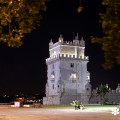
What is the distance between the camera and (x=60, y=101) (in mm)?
101812

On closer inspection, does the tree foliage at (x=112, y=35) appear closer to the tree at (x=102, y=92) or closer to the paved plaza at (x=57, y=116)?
the paved plaza at (x=57, y=116)

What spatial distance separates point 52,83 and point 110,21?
95819mm

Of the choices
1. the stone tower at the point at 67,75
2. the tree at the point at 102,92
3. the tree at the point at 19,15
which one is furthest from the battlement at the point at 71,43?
the tree at the point at 19,15

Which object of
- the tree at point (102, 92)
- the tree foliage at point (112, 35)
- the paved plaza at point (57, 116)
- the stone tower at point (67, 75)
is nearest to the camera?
the tree foliage at point (112, 35)

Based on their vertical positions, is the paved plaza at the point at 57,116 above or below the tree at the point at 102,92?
below

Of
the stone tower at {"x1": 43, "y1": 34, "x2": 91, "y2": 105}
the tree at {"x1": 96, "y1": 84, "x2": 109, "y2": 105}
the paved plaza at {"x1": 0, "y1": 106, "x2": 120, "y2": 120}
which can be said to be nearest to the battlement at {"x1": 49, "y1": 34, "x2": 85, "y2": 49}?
the stone tower at {"x1": 43, "y1": 34, "x2": 91, "y2": 105}

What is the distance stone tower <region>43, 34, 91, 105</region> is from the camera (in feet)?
337

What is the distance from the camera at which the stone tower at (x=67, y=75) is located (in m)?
103

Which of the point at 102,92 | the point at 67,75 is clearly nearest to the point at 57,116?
the point at 102,92

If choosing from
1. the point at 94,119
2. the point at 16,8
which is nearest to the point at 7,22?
the point at 16,8

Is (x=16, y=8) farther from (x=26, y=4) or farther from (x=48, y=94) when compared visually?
(x=48, y=94)

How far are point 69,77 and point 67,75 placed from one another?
709mm

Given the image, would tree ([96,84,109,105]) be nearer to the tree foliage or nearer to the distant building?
the distant building

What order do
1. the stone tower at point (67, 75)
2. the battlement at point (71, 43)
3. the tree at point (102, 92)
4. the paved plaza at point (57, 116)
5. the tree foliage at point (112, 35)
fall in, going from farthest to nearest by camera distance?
the battlement at point (71, 43)
the stone tower at point (67, 75)
the tree at point (102, 92)
the paved plaza at point (57, 116)
the tree foliage at point (112, 35)
